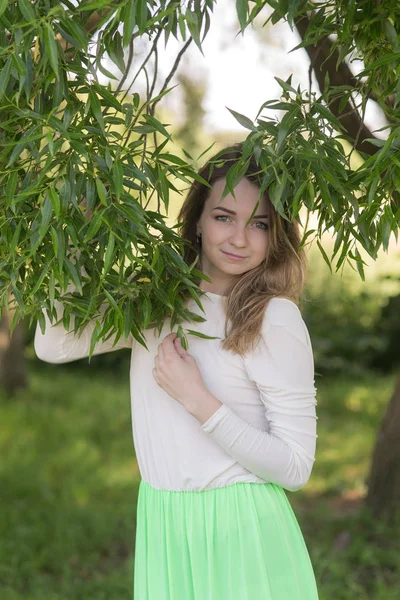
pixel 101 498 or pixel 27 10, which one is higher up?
pixel 27 10

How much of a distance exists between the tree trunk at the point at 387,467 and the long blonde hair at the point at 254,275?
236cm

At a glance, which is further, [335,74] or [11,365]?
[11,365]

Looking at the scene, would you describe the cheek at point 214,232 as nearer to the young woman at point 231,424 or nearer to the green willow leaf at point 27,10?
the young woman at point 231,424

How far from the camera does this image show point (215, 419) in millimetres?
1712

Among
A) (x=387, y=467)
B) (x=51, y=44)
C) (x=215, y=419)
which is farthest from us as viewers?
(x=387, y=467)

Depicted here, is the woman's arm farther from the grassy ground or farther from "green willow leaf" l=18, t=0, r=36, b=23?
the grassy ground

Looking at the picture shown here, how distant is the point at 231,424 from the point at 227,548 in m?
0.31

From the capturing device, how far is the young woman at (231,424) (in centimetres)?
175

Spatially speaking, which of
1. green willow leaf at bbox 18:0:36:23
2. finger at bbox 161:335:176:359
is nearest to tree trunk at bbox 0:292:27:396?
finger at bbox 161:335:176:359

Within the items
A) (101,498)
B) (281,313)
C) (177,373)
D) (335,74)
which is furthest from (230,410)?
(101,498)

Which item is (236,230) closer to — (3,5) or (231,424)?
(231,424)

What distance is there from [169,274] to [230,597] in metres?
0.76

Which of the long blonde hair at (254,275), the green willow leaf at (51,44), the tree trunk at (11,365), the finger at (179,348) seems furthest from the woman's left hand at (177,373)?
the tree trunk at (11,365)

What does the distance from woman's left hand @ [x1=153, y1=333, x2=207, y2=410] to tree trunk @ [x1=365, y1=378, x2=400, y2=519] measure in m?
A: 2.60
